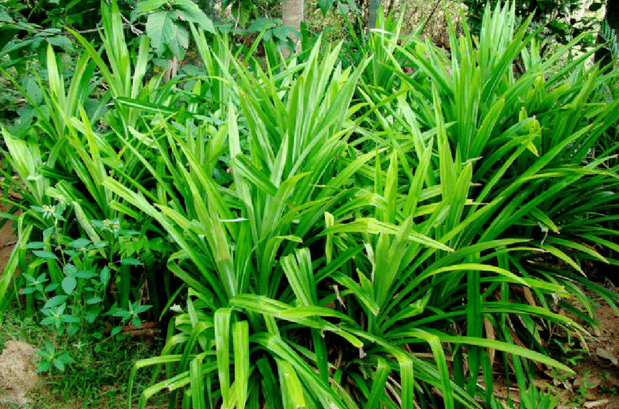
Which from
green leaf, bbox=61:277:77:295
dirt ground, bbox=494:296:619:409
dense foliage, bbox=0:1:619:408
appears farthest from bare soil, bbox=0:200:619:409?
green leaf, bbox=61:277:77:295

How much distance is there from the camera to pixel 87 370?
1.71 metres

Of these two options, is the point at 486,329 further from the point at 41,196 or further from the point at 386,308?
the point at 41,196

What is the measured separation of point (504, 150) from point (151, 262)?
1.44m

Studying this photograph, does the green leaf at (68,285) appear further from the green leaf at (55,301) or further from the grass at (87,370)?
the grass at (87,370)

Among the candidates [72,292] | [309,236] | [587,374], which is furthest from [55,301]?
[587,374]

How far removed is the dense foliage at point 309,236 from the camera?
1.51m

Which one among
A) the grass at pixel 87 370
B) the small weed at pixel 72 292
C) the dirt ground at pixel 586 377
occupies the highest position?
the small weed at pixel 72 292

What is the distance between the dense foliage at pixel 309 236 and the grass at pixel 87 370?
0.08 metres

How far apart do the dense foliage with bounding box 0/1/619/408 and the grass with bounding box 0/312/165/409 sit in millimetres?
82

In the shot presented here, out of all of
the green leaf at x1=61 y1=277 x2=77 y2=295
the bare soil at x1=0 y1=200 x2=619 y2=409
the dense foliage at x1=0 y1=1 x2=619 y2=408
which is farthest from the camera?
the bare soil at x1=0 y1=200 x2=619 y2=409

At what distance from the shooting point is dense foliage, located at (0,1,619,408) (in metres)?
1.51

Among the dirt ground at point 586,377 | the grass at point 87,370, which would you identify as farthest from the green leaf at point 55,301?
the dirt ground at point 586,377

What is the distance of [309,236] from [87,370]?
2.84 ft

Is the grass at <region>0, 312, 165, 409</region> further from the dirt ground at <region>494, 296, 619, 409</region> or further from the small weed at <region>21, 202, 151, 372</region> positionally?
the dirt ground at <region>494, 296, 619, 409</region>
